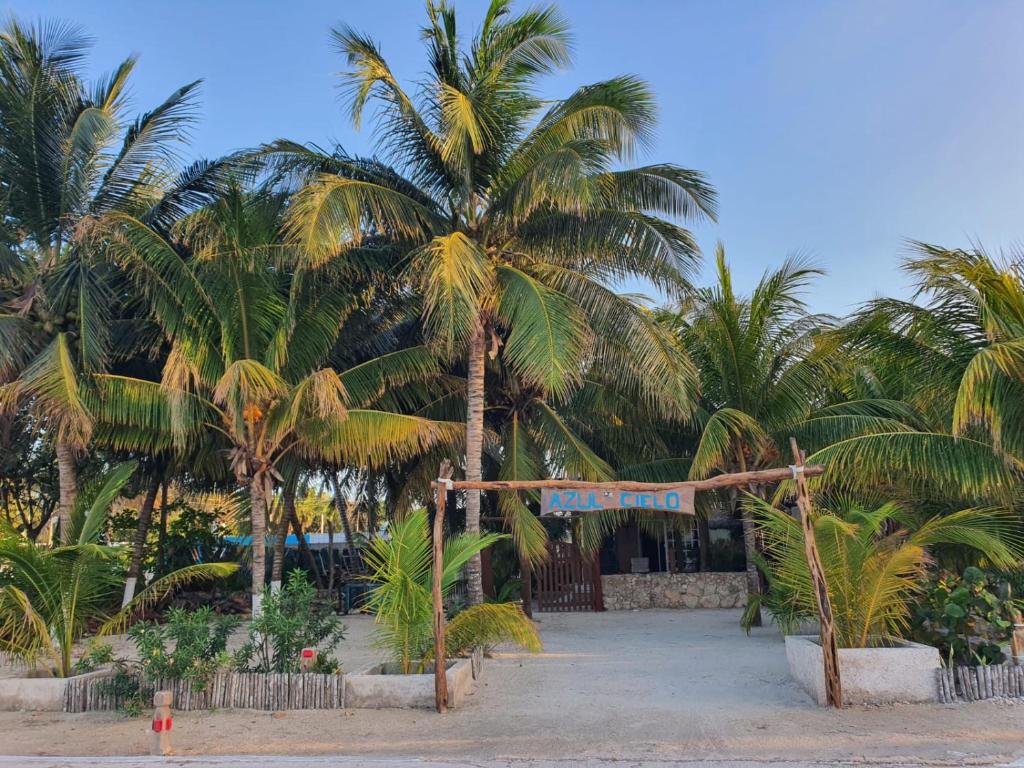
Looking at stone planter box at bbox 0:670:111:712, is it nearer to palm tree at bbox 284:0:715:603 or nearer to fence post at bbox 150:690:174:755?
fence post at bbox 150:690:174:755

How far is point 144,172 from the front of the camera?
13961 mm

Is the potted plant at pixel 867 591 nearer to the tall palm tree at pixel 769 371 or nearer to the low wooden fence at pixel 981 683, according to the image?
the low wooden fence at pixel 981 683

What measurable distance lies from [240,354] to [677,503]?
283 inches

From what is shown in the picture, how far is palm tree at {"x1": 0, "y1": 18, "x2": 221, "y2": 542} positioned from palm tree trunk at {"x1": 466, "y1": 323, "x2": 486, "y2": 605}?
5584 mm

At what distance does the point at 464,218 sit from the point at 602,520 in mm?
6192

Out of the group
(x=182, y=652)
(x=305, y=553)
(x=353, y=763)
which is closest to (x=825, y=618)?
(x=353, y=763)

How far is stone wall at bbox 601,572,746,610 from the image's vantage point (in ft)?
59.6

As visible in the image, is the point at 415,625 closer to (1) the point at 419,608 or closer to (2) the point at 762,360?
(1) the point at 419,608

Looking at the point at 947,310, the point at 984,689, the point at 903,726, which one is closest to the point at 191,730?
the point at 903,726

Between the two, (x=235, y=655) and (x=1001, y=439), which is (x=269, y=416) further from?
(x=1001, y=439)

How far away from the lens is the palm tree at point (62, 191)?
41.7ft

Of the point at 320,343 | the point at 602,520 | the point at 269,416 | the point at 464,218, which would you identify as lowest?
the point at 602,520

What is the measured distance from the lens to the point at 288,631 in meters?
8.41

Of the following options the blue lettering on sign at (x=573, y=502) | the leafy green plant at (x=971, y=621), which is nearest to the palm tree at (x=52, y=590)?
the blue lettering on sign at (x=573, y=502)
